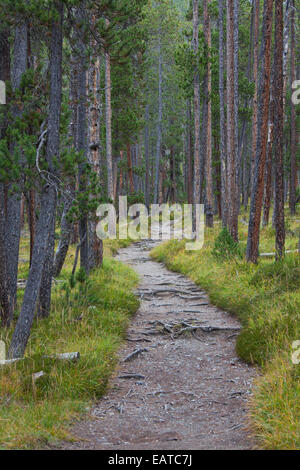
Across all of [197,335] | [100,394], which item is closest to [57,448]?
[100,394]

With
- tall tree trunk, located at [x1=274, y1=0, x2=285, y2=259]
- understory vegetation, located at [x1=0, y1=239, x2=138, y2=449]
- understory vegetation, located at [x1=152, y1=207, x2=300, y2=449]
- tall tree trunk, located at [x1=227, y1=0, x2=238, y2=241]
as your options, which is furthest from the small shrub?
understory vegetation, located at [x1=0, y1=239, x2=138, y2=449]

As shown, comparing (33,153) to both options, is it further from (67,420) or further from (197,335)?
(197,335)

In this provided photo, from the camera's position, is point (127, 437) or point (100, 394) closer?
point (127, 437)

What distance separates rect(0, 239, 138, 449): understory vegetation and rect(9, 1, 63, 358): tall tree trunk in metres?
0.30

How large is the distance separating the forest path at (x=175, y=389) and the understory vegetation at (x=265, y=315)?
24cm

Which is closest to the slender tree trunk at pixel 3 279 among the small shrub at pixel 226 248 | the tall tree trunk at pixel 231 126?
the small shrub at pixel 226 248

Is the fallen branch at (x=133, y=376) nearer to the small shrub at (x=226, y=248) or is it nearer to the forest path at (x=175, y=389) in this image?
the forest path at (x=175, y=389)

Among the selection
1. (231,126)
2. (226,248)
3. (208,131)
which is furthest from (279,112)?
(208,131)

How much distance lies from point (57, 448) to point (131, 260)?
1217 centimetres

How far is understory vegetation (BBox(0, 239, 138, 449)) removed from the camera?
427cm

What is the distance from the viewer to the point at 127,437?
4.43 metres

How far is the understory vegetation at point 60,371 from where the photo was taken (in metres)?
4.27

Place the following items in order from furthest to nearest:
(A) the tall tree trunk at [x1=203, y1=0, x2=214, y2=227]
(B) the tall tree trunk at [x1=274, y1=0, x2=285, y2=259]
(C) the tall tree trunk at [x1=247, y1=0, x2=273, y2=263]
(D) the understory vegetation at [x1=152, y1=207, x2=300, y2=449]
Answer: (A) the tall tree trunk at [x1=203, y1=0, x2=214, y2=227], (C) the tall tree trunk at [x1=247, y1=0, x2=273, y2=263], (B) the tall tree trunk at [x1=274, y1=0, x2=285, y2=259], (D) the understory vegetation at [x1=152, y1=207, x2=300, y2=449]

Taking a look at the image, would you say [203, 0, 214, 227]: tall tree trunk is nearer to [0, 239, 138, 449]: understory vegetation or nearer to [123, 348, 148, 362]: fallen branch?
[0, 239, 138, 449]: understory vegetation
